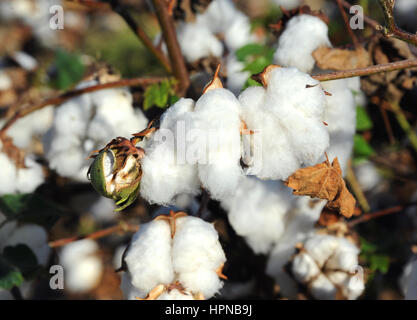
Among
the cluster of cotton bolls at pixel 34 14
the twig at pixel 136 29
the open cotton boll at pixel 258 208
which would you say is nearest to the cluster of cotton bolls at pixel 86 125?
the twig at pixel 136 29

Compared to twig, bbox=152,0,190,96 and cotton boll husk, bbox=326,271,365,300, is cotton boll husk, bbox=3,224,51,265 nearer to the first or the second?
twig, bbox=152,0,190,96

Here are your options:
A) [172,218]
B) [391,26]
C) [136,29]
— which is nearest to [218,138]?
[172,218]

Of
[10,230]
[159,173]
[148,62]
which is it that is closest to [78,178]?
[10,230]

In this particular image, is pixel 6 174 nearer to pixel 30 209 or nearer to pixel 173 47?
pixel 30 209

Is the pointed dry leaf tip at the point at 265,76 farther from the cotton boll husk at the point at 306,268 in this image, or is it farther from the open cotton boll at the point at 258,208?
the cotton boll husk at the point at 306,268

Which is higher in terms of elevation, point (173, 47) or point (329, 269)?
point (173, 47)
